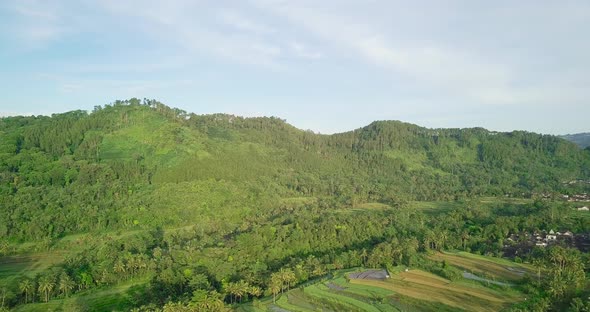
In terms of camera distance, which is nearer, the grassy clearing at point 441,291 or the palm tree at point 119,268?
the grassy clearing at point 441,291

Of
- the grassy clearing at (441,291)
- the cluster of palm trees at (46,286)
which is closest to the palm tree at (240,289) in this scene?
the grassy clearing at (441,291)

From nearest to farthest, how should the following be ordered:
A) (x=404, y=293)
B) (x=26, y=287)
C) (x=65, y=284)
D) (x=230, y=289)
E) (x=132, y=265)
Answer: (x=230, y=289) → (x=404, y=293) → (x=26, y=287) → (x=65, y=284) → (x=132, y=265)

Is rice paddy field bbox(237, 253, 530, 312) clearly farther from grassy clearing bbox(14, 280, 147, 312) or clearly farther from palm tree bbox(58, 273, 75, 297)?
palm tree bbox(58, 273, 75, 297)

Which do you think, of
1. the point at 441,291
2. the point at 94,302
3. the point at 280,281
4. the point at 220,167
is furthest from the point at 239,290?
the point at 220,167

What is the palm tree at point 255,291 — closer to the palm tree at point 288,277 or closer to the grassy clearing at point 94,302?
the palm tree at point 288,277

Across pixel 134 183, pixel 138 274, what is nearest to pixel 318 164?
pixel 134 183

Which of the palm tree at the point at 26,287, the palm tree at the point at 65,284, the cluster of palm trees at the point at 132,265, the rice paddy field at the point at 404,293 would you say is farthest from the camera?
the cluster of palm trees at the point at 132,265

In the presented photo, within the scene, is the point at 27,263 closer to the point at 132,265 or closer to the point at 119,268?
the point at 119,268
